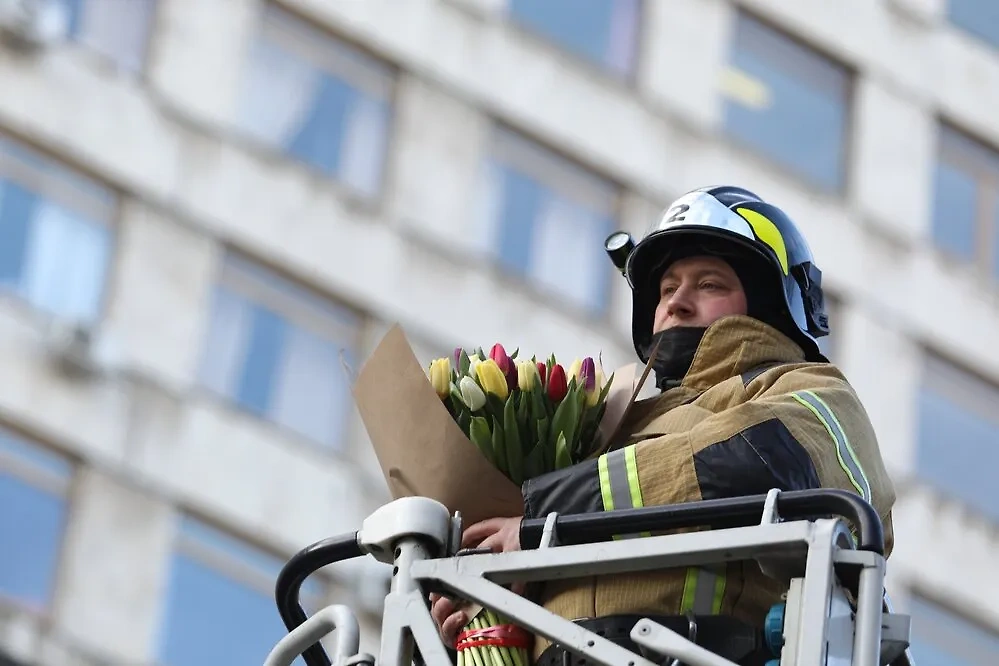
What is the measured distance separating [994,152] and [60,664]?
12.4 metres

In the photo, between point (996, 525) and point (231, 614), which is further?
point (996, 525)

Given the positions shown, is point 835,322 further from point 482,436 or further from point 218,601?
point 482,436

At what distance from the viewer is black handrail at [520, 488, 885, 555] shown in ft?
15.7

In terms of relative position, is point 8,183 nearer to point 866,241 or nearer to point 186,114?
point 186,114

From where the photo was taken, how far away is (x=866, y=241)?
2472 cm

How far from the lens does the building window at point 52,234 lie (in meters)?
20.1

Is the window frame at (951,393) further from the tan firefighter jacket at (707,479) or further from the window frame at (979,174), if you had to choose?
the tan firefighter jacket at (707,479)

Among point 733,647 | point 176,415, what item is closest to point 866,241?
point 176,415

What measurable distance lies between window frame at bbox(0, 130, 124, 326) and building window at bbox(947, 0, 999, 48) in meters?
10.1

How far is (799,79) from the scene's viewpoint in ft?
83.1

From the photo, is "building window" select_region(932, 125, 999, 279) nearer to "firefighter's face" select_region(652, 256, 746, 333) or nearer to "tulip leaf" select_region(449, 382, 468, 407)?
"firefighter's face" select_region(652, 256, 746, 333)

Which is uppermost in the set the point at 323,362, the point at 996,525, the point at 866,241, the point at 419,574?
the point at 866,241

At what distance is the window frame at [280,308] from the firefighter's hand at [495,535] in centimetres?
1533

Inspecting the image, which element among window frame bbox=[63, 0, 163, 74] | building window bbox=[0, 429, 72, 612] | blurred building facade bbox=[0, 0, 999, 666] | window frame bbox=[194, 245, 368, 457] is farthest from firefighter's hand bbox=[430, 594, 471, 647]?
window frame bbox=[63, 0, 163, 74]
